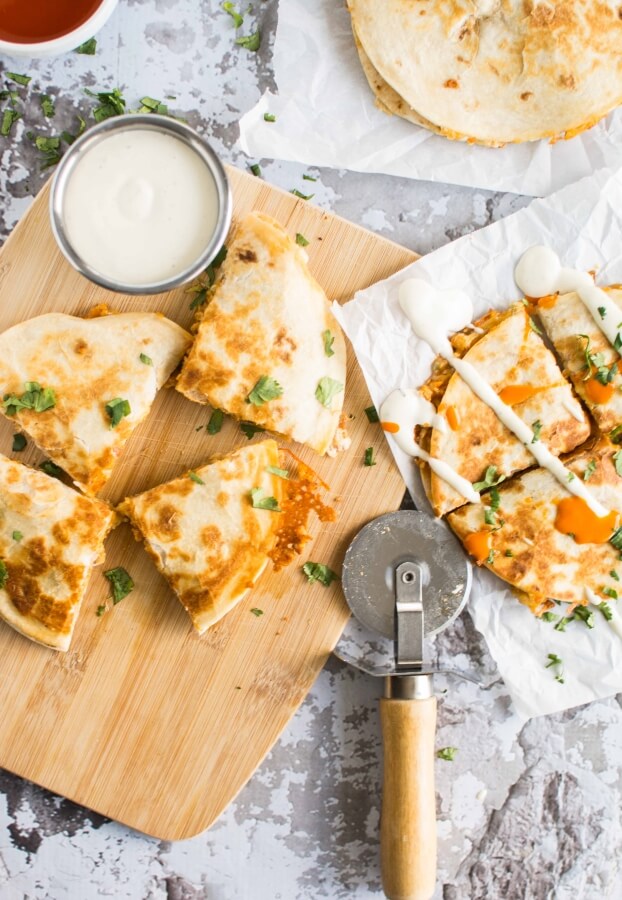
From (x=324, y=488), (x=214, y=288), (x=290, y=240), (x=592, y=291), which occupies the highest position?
(x=592, y=291)

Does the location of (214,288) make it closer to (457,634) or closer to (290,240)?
(290,240)

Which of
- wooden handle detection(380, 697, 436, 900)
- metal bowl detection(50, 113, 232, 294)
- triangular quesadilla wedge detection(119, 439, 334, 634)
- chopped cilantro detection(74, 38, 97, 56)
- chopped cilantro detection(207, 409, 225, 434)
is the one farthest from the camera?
chopped cilantro detection(74, 38, 97, 56)

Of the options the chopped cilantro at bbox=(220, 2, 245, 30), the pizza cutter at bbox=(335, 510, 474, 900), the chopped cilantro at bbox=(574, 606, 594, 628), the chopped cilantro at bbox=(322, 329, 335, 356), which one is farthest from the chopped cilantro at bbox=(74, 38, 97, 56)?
the chopped cilantro at bbox=(574, 606, 594, 628)

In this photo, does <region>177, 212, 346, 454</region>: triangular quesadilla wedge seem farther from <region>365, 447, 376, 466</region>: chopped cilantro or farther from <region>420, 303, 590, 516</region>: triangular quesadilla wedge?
<region>420, 303, 590, 516</region>: triangular quesadilla wedge

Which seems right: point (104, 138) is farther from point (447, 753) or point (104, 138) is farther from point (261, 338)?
point (447, 753)

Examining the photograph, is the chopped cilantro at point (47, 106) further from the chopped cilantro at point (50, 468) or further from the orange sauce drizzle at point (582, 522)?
the orange sauce drizzle at point (582, 522)

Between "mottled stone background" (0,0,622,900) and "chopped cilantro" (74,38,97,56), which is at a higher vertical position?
"chopped cilantro" (74,38,97,56)

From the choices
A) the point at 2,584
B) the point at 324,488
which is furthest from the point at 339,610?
the point at 2,584
